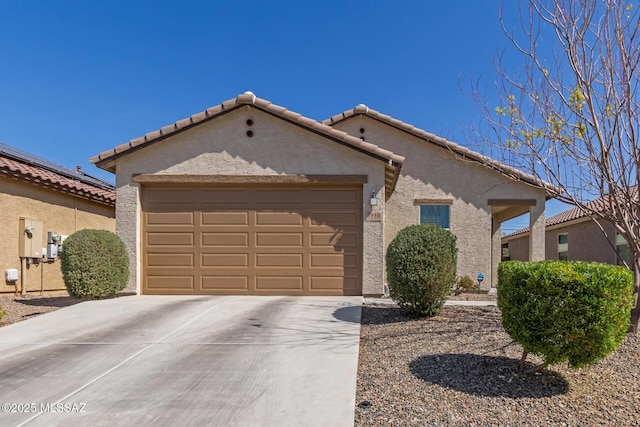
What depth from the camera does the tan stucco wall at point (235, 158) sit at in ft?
30.3

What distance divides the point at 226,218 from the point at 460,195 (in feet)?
21.7

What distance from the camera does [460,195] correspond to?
11516 mm

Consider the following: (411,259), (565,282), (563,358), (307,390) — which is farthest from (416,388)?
(411,259)

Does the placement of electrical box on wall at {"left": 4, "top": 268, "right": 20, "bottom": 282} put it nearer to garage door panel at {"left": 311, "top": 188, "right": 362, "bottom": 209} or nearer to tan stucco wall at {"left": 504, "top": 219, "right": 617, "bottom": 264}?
garage door panel at {"left": 311, "top": 188, "right": 362, "bottom": 209}

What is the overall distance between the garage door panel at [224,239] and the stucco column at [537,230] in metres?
8.06

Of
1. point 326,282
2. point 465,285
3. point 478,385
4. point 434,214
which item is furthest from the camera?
point 434,214

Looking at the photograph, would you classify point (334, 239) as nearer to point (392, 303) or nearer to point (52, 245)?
point (392, 303)

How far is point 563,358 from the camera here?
3.87 m

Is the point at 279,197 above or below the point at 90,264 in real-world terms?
above

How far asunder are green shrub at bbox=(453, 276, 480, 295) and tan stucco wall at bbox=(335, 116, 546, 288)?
1.23 feet

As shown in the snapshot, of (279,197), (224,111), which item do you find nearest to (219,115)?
(224,111)

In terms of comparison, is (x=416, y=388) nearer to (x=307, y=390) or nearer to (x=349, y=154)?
(x=307, y=390)

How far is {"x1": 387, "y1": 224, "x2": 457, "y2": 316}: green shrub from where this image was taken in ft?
A: 20.7

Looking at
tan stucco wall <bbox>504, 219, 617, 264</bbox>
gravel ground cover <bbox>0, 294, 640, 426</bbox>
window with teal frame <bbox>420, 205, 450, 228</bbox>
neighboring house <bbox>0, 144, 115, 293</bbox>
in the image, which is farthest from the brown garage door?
tan stucco wall <bbox>504, 219, 617, 264</bbox>
